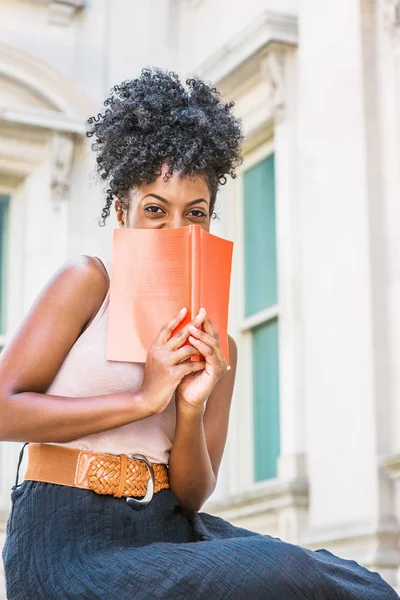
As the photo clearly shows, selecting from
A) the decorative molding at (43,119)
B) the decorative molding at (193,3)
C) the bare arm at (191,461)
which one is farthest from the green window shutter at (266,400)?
the bare arm at (191,461)

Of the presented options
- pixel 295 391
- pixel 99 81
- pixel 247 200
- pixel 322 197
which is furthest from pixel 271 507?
pixel 99 81

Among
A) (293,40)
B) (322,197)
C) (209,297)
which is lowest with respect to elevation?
(209,297)

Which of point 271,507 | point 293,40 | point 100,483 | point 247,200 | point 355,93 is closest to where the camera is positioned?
point 100,483

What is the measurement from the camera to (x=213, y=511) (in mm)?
6285

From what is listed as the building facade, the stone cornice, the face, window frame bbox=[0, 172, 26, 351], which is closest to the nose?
the face

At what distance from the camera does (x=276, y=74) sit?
20.1ft

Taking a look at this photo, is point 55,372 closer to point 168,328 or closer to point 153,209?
point 168,328

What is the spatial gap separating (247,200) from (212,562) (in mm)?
4997

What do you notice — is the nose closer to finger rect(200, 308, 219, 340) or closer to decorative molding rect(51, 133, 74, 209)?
finger rect(200, 308, 219, 340)

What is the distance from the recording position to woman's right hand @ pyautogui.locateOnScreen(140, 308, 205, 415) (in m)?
2.01

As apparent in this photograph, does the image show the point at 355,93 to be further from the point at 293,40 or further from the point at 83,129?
the point at 83,129

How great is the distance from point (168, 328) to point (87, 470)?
0.30 meters

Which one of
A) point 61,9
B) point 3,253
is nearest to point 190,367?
point 3,253

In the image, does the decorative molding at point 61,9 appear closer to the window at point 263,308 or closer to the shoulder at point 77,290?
the window at point 263,308
